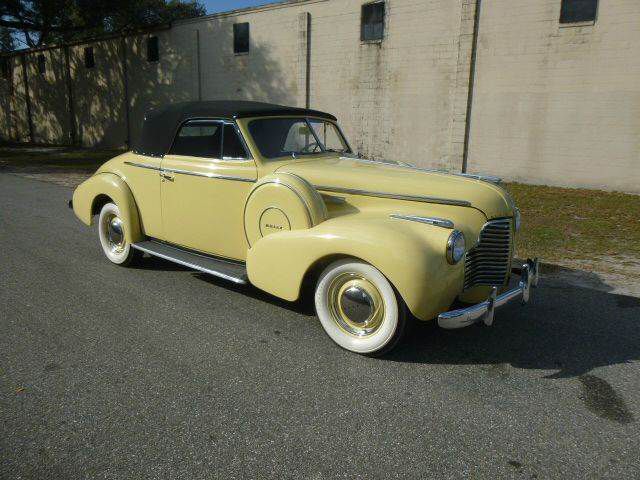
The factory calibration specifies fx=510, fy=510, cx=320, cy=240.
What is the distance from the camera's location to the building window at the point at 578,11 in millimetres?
11719

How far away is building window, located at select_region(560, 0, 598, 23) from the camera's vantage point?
11.7 metres

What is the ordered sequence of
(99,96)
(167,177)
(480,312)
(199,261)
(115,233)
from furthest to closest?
(99,96)
(115,233)
(167,177)
(199,261)
(480,312)

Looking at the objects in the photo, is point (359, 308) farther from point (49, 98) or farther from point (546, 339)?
point (49, 98)

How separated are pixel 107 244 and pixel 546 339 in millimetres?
4668

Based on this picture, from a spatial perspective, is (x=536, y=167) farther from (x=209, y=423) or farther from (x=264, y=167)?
(x=209, y=423)


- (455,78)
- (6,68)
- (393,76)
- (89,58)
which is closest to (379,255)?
(455,78)

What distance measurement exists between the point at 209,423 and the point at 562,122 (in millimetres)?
12277

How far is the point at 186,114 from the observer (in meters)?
5.13

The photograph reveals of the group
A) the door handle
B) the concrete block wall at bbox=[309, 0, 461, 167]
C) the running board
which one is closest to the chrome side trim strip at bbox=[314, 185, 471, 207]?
the running board

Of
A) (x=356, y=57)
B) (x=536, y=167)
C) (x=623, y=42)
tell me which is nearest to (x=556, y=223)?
(x=536, y=167)

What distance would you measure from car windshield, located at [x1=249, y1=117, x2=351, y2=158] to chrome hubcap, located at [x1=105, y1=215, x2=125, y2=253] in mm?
2059

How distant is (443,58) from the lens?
14.1 meters

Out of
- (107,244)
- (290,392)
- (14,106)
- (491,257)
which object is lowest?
(290,392)

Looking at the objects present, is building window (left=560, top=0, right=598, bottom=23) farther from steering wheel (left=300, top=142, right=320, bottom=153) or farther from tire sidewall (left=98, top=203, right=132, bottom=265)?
tire sidewall (left=98, top=203, right=132, bottom=265)
